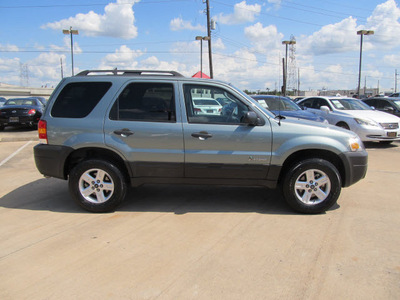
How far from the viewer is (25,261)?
3.27 meters

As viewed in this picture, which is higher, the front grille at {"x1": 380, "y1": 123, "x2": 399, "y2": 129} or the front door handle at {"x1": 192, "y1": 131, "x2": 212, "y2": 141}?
the front door handle at {"x1": 192, "y1": 131, "x2": 212, "y2": 141}

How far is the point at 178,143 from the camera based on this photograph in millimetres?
4422

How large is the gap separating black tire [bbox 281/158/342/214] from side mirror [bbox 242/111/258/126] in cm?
83

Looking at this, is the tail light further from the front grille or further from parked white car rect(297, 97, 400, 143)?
the front grille

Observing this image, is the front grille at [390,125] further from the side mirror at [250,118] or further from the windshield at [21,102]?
the windshield at [21,102]

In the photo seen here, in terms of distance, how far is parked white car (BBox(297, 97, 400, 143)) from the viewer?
1014 cm

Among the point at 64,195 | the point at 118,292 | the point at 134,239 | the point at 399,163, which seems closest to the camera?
the point at 118,292

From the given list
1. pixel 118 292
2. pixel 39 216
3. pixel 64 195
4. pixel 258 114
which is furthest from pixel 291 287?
pixel 64 195

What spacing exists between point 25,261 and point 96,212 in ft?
4.56

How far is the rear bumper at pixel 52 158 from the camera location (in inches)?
179

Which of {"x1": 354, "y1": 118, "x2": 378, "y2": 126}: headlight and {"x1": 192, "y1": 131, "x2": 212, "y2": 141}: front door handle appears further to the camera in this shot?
{"x1": 354, "y1": 118, "x2": 378, "y2": 126}: headlight

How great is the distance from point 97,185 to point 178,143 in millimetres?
1280

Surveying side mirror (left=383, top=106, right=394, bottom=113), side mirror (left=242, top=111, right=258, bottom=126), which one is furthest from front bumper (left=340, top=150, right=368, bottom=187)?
side mirror (left=383, top=106, right=394, bottom=113)

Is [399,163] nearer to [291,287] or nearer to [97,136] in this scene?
[291,287]
